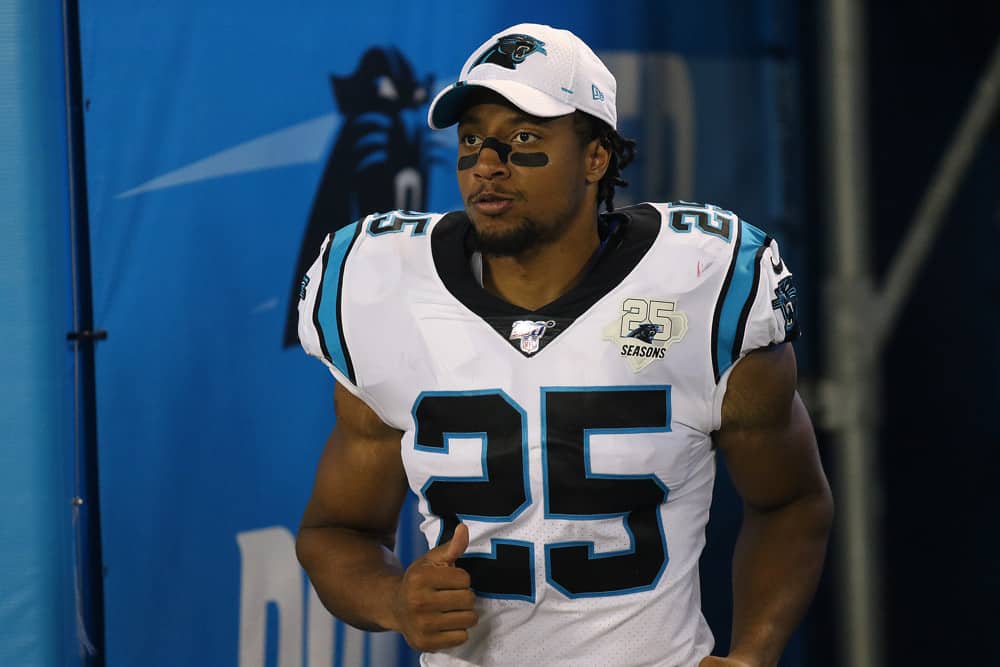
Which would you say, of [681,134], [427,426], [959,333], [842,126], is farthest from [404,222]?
[959,333]

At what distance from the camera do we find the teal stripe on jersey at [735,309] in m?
1.81

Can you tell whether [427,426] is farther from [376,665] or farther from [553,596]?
[376,665]

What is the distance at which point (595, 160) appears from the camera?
1.96 m

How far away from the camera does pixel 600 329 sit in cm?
181

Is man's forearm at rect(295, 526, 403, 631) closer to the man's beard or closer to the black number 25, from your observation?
the black number 25

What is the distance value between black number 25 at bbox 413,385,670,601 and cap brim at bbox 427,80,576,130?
1.29 feet

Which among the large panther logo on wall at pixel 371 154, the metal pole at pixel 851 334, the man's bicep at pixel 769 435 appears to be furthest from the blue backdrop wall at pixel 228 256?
the man's bicep at pixel 769 435

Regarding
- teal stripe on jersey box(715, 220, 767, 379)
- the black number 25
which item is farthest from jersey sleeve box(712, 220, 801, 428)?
the black number 25

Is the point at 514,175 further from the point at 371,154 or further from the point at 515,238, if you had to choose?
the point at 371,154

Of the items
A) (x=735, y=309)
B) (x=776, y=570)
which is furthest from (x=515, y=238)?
(x=776, y=570)

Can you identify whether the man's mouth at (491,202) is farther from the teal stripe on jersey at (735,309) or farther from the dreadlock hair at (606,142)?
the teal stripe on jersey at (735,309)

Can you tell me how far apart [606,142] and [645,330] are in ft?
1.10

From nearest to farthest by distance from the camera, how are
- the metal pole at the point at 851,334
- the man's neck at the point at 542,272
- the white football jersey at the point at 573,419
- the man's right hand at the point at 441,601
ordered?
the man's right hand at the point at 441,601, the white football jersey at the point at 573,419, the man's neck at the point at 542,272, the metal pole at the point at 851,334

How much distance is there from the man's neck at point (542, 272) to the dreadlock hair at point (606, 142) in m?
0.14
